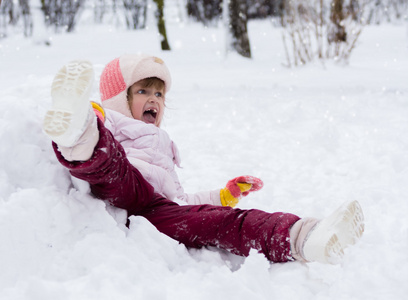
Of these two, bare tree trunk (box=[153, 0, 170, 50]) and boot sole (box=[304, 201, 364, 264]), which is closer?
boot sole (box=[304, 201, 364, 264])

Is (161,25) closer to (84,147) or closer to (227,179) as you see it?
(227,179)

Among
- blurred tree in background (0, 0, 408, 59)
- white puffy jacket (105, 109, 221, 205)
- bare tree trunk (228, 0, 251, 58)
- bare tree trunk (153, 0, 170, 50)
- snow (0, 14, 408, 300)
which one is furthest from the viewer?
bare tree trunk (153, 0, 170, 50)

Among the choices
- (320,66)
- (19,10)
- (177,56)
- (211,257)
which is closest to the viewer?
(211,257)

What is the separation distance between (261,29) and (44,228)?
55.8ft

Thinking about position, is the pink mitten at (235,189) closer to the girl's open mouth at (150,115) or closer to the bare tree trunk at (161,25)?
the girl's open mouth at (150,115)

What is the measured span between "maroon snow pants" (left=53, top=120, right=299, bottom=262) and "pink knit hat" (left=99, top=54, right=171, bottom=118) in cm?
78

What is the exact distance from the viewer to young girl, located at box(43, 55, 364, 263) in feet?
5.05

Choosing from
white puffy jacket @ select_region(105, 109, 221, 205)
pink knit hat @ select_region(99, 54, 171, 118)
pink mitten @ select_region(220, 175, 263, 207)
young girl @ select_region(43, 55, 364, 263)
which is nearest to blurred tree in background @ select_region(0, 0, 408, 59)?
pink knit hat @ select_region(99, 54, 171, 118)

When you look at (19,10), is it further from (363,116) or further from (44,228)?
(44,228)

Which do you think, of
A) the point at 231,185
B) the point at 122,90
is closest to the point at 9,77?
the point at 122,90

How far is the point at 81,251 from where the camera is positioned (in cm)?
150

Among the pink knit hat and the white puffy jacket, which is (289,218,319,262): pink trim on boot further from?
the pink knit hat

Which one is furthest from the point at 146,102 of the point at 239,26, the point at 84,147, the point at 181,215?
the point at 239,26

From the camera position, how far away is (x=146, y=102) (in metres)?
2.61
